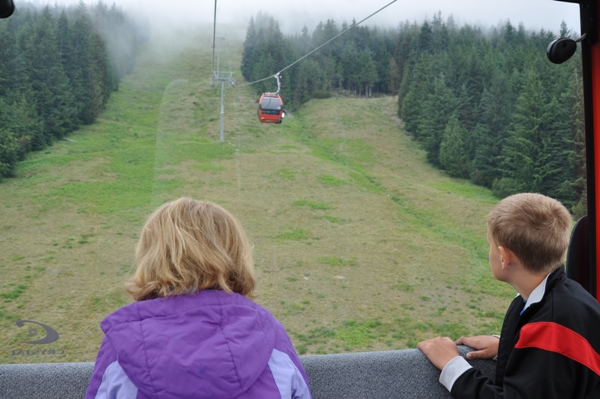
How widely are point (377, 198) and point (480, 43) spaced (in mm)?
1141

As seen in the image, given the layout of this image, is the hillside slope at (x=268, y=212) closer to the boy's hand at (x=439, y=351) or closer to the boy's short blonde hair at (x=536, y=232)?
the boy's hand at (x=439, y=351)

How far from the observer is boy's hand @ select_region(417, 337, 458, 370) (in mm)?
1227

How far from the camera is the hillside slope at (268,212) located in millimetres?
1860

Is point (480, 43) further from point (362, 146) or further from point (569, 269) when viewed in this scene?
point (569, 269)

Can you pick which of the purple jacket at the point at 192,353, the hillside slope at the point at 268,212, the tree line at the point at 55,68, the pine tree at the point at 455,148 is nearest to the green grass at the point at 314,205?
the hillside slope at the point at 268,212

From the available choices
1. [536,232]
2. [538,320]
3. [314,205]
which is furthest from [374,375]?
[314,205]

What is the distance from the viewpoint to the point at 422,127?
8.41 feet

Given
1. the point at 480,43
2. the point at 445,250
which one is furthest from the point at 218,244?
the point at 445,250

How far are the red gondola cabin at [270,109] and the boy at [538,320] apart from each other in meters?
1.65

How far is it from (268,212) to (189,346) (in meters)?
1.91

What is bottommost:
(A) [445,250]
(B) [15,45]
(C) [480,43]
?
(A) [445,250]

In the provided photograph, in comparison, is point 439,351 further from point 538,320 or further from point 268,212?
point 268,212

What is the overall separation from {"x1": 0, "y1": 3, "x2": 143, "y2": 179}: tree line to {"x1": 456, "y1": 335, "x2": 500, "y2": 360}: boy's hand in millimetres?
1624

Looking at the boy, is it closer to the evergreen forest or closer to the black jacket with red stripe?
the black jacket with red stripe
